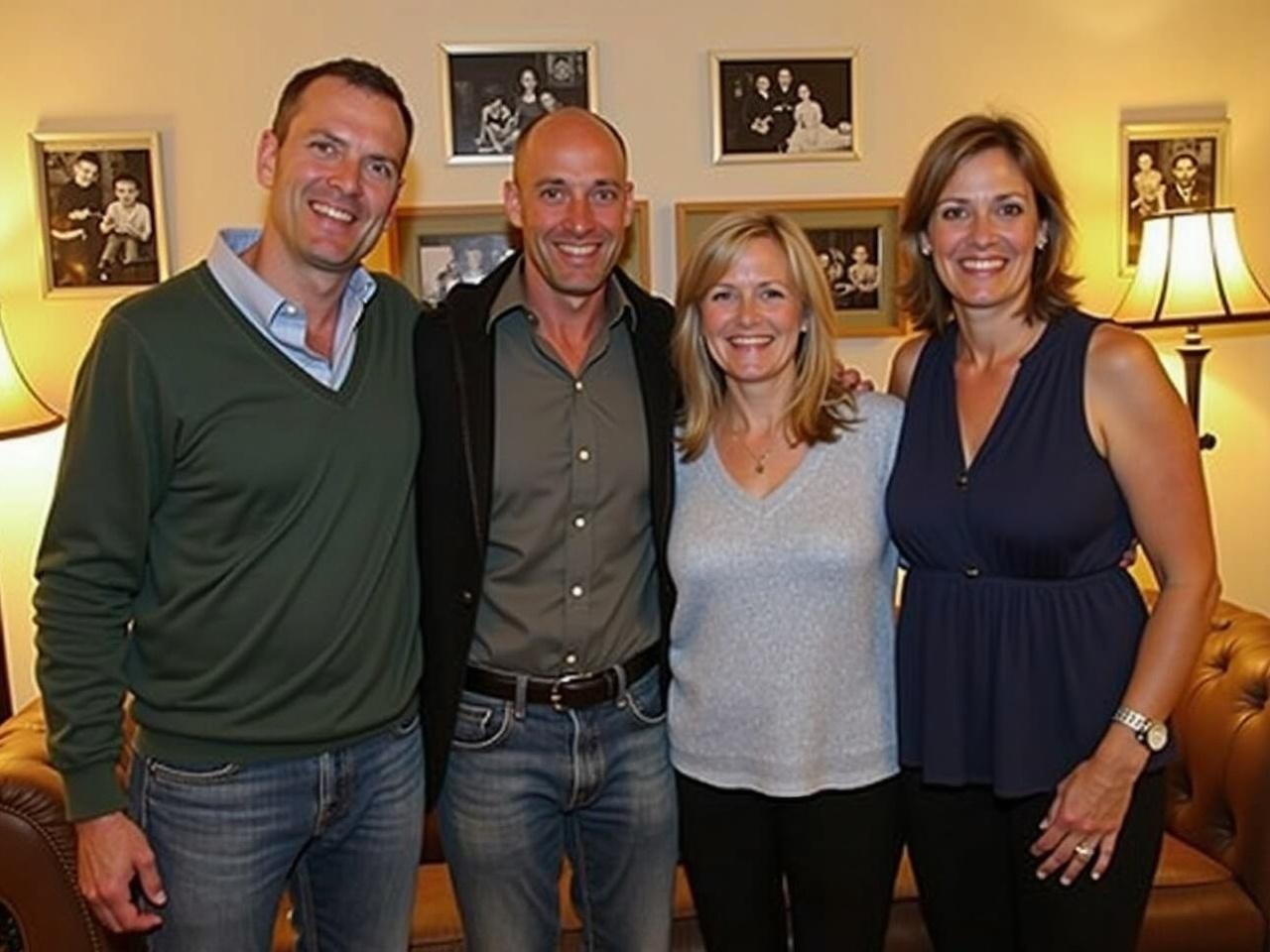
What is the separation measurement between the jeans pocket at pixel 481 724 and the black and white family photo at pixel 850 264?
1652 mm

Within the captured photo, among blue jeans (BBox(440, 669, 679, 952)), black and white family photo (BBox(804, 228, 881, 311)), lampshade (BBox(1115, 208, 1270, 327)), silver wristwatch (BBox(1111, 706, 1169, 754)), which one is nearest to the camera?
silver wristwatch (BBox(1111, 706, 1169, 754))

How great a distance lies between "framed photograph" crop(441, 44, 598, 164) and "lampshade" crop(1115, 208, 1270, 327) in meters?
1.40

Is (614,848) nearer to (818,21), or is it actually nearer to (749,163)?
(749,163)

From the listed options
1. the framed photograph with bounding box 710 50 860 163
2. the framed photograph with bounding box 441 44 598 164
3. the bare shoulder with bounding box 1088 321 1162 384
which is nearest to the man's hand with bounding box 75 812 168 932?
the bare shoulder with bounding box 1088 321 1162 384

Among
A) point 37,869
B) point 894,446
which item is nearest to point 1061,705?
point 894,446

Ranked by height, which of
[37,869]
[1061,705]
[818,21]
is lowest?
[37,869]

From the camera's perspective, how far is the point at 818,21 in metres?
3.09

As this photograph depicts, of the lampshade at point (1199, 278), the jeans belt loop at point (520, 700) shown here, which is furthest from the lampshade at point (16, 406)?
the lampshade at point (1199, 278)

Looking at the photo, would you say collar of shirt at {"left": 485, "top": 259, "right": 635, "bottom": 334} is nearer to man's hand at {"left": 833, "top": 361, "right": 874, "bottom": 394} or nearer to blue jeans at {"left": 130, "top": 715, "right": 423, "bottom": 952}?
man's hand at {"left": 833, "top": 361, "right": 874, "bottom": 394}

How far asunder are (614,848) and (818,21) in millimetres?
2102

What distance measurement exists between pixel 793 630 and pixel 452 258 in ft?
5.31

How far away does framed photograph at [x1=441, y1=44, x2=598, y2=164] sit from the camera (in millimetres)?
2992

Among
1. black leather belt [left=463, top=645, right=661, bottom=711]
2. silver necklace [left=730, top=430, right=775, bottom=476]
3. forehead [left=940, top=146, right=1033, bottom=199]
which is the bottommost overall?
black leather belt [left=463, top=645, right=661, bottom=711]

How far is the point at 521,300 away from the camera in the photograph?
1951mm
